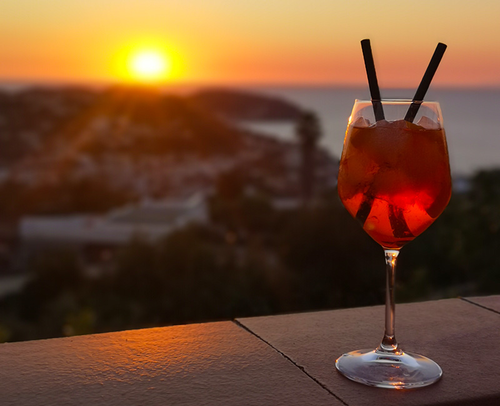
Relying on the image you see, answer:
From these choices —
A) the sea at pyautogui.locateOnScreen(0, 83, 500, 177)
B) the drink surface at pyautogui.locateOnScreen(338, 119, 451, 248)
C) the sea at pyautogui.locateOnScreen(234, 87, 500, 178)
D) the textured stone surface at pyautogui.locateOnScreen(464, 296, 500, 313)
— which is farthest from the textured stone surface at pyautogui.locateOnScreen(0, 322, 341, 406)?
the sea at pyautogui.locateOnScreen(234, 87, 500, 178)

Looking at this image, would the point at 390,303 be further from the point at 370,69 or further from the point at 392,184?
the point at 370,69

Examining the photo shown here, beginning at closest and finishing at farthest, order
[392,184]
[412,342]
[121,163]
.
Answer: [392,184] < [412,342] < [121,163]

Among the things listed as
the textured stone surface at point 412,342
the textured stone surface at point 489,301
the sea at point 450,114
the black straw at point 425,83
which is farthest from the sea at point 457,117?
the black straw at point 425,83

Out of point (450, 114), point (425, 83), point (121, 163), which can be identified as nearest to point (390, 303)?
point (425, 83)

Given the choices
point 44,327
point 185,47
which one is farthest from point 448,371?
point 185,47

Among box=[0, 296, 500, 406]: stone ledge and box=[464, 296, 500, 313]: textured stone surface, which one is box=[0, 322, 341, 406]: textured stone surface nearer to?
box=[0, 296, 500, 406]: stone ledge

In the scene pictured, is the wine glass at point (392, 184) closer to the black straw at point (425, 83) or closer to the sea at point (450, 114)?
the black straw at point (425, 83)

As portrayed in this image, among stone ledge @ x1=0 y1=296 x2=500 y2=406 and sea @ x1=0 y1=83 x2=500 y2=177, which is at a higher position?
sea @ x1=0 y1=83 x2=500 y2=177
